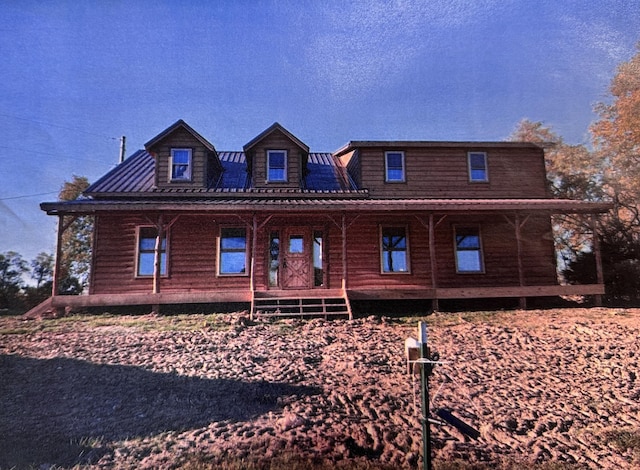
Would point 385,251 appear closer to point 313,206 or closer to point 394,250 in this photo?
point 394,250

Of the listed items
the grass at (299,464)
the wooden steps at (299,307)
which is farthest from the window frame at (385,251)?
the grass at (299,464)

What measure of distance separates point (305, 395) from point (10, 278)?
4.41 meters

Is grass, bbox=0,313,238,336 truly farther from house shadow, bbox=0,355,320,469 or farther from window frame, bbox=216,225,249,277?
window frame, bbox=216,225,249,277

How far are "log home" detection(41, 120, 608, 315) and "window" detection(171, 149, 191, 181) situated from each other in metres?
0.03

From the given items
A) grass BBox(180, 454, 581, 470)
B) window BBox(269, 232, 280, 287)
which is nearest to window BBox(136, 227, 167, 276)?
window BBox(269, 232, 280, 287)

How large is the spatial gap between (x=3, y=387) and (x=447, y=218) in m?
10.2

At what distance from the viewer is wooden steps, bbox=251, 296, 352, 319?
29.5ft

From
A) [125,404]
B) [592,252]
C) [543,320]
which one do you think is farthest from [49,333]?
[592,252]

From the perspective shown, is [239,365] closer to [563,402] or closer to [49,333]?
[49,333]

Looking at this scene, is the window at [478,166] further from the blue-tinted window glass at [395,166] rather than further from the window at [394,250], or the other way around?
the window at [394,250]

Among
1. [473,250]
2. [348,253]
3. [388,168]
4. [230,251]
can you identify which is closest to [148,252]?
[230,251]

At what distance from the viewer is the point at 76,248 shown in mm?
14195

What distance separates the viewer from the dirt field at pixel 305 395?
4238 millimetres

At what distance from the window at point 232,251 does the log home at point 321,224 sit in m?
0.04
